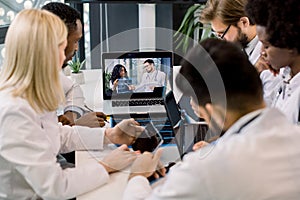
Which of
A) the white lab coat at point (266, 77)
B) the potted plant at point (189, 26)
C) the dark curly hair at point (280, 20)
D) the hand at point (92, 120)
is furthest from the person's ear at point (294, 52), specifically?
the potted plant at point (189, 26)

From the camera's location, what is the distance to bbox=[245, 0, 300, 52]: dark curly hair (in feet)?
4.04

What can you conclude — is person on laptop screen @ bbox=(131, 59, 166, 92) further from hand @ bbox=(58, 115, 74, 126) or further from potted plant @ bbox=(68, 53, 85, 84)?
potted plant @ bbox=(68, 53, 85, 84)

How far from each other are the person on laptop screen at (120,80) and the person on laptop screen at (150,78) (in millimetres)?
35

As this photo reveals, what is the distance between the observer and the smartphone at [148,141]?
153 centimetres

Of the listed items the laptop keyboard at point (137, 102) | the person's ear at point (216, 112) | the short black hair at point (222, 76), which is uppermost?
the short black hair at point (222, 76)

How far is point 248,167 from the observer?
0.89 meters

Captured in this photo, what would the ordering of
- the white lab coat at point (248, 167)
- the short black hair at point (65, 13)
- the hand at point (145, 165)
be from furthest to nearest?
1. the short black hair at point (65, 13)
2. the hand at point (145, 165)
3. the white lab coat at point (248, 167)

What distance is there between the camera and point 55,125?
1398 mm

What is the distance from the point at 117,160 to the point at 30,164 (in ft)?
1.07

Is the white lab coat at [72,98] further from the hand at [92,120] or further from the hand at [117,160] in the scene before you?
the hand at [117,160]

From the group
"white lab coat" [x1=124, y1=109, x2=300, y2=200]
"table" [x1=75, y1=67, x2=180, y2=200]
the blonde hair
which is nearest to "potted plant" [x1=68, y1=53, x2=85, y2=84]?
"table" [x1=75, y1=67, x2=180, y2=200]

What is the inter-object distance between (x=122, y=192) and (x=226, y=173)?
470mm

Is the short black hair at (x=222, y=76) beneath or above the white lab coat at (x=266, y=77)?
above

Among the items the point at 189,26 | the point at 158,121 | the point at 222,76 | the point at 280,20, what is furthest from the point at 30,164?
the point at 189,26
